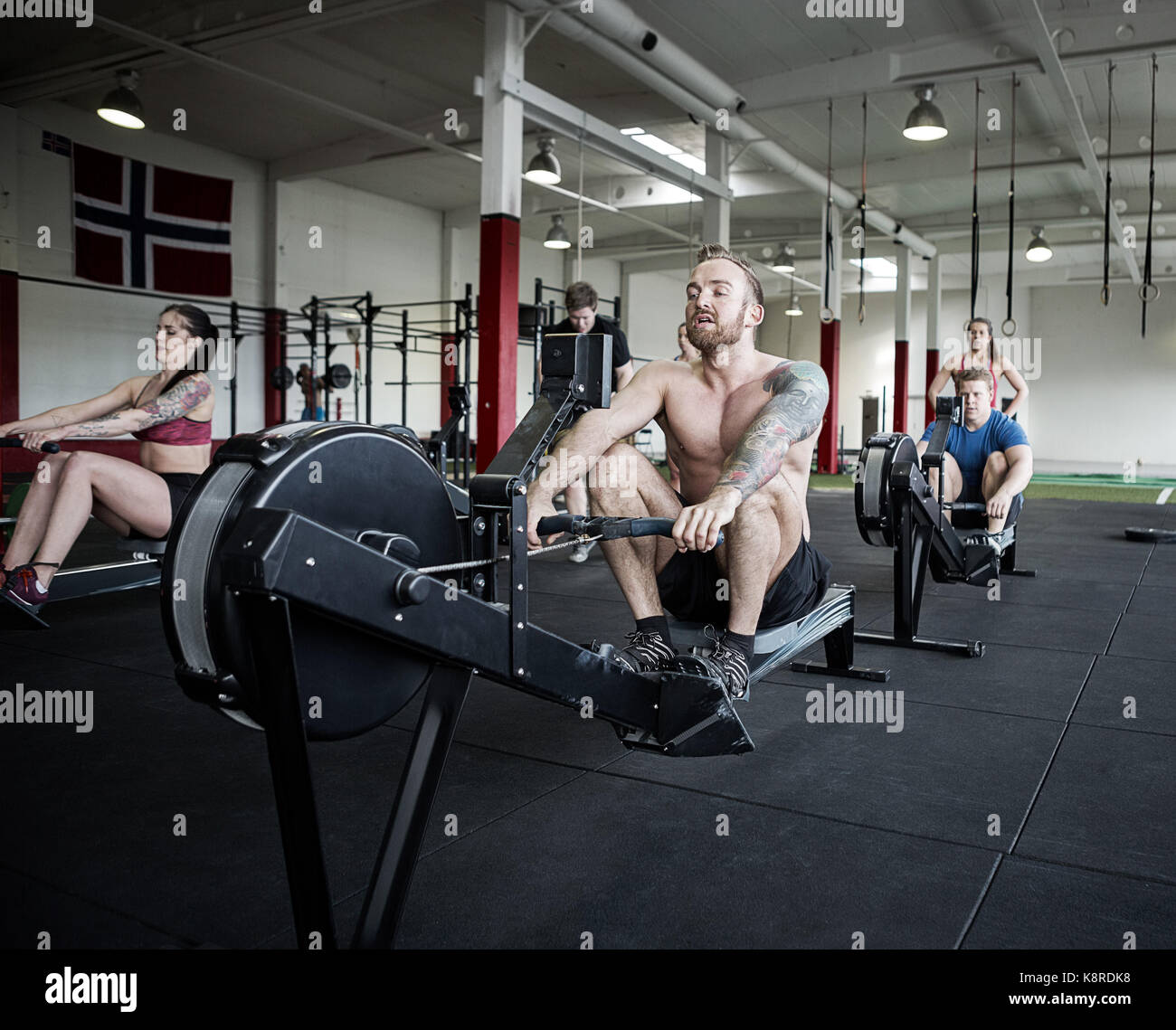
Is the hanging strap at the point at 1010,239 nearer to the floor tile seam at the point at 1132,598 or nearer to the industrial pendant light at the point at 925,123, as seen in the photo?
the industrial pendant light at the point at 925,123

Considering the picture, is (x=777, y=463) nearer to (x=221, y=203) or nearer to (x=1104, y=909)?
(x=1104, y=909)

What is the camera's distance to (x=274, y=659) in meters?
1.13

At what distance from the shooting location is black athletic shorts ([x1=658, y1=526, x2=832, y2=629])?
2287 millimetres

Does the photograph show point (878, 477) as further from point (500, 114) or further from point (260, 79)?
point (260, 79)

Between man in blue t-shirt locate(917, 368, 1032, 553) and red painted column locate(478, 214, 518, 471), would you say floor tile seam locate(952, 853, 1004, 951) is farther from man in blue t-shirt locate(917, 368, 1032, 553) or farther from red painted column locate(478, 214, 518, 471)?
red painted column locate(478, 214, 518, 471)

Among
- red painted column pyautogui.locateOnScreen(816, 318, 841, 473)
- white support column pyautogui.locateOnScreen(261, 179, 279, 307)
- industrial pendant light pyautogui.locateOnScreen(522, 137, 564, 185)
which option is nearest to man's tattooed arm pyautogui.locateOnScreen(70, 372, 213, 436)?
industrial pendant light pyautogui.locateOnScreen(522, 137, 564, 185)

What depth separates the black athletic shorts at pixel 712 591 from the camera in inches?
90.0

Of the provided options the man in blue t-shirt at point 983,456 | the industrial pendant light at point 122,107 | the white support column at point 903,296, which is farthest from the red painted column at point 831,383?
the industrial pendant light at point 122,107

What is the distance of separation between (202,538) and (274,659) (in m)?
0.27

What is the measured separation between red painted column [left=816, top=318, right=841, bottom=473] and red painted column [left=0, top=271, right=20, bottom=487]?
27.0 ft

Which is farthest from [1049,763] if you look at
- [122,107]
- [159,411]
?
[122,107]

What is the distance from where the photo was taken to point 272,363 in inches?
451

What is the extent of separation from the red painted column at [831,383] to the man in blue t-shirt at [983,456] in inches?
268
